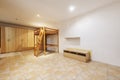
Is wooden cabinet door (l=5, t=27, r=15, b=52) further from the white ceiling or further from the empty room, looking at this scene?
the white ceiling

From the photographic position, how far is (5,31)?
191 inches

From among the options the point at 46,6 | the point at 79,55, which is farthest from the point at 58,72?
the point at 46,6

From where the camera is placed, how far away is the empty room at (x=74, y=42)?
1910 mm

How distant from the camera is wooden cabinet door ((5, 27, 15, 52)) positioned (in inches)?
193

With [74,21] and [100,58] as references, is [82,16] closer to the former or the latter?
[74,21]

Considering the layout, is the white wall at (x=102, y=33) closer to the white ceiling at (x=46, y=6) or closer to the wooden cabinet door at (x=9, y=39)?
the white ceiling at (x=46, y=6)

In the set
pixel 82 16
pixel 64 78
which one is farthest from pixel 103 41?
pixel 64 78

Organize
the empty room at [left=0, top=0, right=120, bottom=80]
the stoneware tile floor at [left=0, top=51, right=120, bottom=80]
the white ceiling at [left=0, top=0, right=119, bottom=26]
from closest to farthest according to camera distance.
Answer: the stoneware tile floor at [left=0, top=51, right=120, bottom=80], the empty room at [left=0, top=0, right=120, bottom=80], the white ceiling at [left=0, top=0, right=119, bottom=26]

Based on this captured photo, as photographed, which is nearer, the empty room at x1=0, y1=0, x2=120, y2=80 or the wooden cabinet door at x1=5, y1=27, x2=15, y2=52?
the empty room at x1=0, y1=0, x2=120, y2=80

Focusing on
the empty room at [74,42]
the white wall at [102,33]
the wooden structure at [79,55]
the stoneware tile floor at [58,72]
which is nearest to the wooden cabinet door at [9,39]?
the empty room at [74,42]

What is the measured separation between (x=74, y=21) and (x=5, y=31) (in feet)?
16.5

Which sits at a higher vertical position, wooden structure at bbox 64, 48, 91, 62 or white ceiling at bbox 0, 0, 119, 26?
white ceiling at bbox 0, 0, 119, 26

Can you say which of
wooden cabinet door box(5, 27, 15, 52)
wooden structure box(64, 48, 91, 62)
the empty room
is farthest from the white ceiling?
wooden cabinet door box(5, 27, 15, 52)

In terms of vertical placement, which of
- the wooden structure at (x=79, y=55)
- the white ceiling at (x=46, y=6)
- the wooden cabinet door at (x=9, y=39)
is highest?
the white ceiling at (x=46, y=6)
